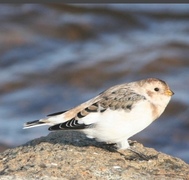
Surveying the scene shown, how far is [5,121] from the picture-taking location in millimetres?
13953

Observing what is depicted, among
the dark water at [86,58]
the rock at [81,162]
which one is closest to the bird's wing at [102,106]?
the rock at [81,162]

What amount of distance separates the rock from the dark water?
228 inches

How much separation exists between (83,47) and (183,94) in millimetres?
3617

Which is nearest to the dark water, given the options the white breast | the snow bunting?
the snow bunting

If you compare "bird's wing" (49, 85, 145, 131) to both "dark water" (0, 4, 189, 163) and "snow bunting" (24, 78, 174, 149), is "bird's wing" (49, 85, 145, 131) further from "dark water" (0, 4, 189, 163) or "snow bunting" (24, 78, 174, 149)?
"dark water" (0, 4, 189, 163)

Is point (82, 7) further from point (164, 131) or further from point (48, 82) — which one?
point (164, 131)

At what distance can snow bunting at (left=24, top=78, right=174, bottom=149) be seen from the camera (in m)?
7.01

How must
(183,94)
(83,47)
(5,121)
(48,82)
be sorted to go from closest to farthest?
1. (5,121)
2. (183,94)
3. (48,82)
4. (83,47)

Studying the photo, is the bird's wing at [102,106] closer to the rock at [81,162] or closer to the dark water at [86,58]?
the rock at [81,162]

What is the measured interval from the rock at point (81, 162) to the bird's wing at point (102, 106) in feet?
0.70

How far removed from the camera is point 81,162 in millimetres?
6648

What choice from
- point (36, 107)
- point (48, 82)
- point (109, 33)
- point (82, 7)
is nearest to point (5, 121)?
point (36, 107)

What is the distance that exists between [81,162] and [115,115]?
2.03ft

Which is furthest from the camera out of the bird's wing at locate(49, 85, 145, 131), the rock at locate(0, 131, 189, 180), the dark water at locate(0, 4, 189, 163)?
the dark water at locate(0, 4, 189, 163)
